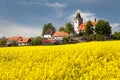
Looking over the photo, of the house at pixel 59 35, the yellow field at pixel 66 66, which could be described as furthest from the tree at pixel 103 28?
the yellow field at pixel 66 66

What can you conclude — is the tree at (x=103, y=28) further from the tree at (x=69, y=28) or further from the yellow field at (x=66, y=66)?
the yellow field at (x=66, y=66)

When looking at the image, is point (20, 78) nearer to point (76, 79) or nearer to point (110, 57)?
point (76, 79)

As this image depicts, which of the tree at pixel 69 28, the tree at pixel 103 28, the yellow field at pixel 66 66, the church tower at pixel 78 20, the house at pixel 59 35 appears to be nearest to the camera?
the yellow field at pixel 66 66

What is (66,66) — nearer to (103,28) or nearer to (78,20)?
(103,28)

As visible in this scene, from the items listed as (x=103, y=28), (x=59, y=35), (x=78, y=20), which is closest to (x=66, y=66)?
(x=103, y=28)

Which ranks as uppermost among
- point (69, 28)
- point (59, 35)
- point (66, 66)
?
point (69, 28)

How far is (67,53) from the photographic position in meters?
19.7

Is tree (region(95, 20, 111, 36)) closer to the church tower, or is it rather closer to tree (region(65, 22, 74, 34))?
tree (region(65, 22, 74, 34))

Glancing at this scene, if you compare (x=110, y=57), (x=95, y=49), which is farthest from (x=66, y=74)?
(x=95, y=49)

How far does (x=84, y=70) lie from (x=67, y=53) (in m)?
5.34

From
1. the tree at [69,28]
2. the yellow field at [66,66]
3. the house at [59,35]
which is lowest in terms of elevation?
the yellow field at [66,66]

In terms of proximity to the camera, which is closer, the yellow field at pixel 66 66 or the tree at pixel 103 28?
the yellow field at pixel 66 66

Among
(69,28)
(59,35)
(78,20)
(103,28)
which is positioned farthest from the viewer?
(78,20)

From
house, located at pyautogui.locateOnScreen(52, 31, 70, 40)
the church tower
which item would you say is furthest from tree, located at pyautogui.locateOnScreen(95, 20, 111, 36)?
the church tower
